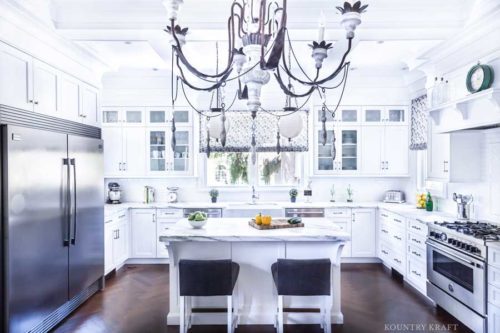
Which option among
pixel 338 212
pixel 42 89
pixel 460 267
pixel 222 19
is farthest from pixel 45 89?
pixel 460 267

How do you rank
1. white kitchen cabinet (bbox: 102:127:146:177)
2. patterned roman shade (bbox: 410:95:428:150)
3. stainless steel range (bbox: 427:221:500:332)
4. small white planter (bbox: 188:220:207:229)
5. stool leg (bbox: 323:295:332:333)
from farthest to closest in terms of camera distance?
white kitchen cabinet (bbox: 102:127:146:177), patterned roman shade (bbox: 410:95:428:150), small white planter (bbox: 188:220:207:229), stool leg (bbox: 323:295:332:333), stainless steel range (bbox: 427:221:500:332)

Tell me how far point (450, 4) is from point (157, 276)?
15.1ft

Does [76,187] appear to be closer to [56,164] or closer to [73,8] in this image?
[56,164]

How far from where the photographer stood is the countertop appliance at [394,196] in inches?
211

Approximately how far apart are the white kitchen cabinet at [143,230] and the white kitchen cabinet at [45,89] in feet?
6.94

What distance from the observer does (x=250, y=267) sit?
3148mm

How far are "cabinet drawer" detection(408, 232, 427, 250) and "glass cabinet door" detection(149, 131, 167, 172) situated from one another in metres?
3.67

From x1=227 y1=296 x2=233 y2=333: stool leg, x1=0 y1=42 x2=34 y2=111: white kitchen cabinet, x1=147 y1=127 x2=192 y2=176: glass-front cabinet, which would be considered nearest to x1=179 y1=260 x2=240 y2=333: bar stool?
x1=227 y1=296 x2=233 y2=333: stool leg

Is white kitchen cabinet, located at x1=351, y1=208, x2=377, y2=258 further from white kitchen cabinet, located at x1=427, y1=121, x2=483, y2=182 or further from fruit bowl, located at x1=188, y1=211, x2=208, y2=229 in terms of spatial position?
fruit bowl, located at x1=188, y1=211, x2=208, y2=229

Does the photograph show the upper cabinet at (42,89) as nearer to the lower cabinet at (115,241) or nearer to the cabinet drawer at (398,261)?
the lower cabinet at (115,241)

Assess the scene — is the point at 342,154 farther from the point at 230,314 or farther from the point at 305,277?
the point at 230,314

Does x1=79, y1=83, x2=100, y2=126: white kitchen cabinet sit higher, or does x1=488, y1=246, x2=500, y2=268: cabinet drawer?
x1=79, y1=83, x2=100, y2=126: white kitchen cabinet

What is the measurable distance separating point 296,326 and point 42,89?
3.25 m

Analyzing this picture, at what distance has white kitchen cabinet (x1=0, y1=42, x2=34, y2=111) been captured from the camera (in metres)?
2.58
